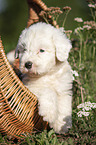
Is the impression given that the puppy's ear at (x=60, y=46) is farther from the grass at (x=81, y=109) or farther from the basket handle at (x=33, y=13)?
the basket handle at (x=33, y=13)

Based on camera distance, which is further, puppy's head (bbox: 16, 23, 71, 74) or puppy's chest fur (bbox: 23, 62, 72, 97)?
puppy's chest fur (bbox: 23, 62, 72, 97)

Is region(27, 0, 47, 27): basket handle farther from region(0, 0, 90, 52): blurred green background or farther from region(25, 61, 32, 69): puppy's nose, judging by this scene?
region(0, 0, 90, 52): blurred green background

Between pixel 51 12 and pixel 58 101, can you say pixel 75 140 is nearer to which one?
pixel 58 101

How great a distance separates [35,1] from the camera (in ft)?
12.0

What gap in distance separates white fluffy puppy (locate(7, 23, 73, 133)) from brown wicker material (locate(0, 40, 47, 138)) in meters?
0.16

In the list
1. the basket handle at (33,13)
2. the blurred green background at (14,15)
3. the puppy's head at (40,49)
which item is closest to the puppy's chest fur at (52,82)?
the puppy's head at (40,49)

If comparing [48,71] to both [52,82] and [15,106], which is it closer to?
[52,82]

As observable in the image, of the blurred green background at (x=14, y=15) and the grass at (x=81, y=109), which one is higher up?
the blurred green background at (x=14, y=15)

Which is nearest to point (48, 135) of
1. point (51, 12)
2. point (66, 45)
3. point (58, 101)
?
point (58, 101)

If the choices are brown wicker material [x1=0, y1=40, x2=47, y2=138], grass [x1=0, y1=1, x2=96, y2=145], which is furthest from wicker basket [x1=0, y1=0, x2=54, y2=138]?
grass [x1=0, y1=1, x2=96, y2=145]

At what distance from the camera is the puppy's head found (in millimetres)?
2506

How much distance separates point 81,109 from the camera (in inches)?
112

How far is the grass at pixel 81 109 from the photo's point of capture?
2.35 m

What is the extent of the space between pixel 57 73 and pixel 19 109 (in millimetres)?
784
